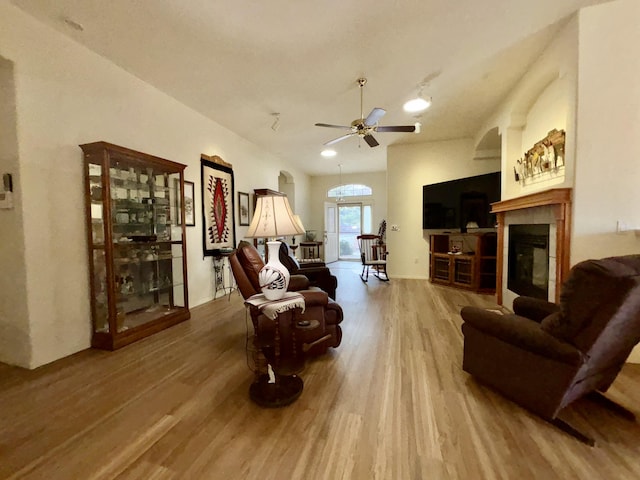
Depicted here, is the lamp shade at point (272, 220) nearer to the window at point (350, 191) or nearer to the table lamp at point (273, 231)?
the table lamp at point (273, 231)

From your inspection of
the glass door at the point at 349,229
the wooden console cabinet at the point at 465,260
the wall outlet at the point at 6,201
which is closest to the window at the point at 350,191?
the glass door at the point at 349,229

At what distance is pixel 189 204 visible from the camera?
4.22 meters

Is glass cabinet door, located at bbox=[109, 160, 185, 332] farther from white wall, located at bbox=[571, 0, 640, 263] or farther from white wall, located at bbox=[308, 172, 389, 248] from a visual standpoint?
white wall, located at bbox=[308, 172, 389, 248]

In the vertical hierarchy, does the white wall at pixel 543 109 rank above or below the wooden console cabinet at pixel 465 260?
above

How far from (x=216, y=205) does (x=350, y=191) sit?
19.5ft

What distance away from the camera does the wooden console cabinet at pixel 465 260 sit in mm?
5133

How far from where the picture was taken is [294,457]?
4.84 feet

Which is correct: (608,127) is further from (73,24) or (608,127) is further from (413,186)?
(73,24)

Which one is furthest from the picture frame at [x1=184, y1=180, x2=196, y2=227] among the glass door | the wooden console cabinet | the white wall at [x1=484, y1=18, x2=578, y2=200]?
the glass door

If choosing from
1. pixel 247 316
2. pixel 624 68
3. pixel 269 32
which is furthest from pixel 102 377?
pixel 624 68

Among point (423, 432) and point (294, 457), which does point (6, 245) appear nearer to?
point (294, 457)

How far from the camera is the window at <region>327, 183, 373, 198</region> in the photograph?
32.0ft

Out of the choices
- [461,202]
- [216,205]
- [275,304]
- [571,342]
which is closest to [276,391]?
[275,304]

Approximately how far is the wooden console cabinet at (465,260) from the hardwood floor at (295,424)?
2.90 m
